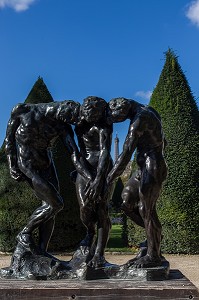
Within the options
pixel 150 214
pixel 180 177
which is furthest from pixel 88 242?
pixel 180 177

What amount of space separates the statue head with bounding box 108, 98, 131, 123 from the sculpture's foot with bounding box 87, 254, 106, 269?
1.36m

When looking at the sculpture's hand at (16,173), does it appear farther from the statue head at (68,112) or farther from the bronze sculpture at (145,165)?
the bronze sculpture at (145,165)

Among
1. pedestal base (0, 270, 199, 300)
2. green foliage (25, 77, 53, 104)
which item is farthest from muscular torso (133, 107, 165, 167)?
green foliage (25, 77, 53, 104)

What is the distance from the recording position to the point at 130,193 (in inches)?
177

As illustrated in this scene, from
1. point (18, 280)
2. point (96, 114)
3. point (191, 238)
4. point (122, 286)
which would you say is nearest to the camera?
point (122, 286)

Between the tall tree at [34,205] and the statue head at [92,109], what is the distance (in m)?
6.76

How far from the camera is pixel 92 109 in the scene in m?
4.42

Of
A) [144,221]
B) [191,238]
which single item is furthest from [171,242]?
[144,221]

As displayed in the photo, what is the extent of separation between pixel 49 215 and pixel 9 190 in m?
6.80

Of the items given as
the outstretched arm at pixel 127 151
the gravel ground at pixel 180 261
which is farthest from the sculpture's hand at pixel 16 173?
the gravel ground at pixel 180 261

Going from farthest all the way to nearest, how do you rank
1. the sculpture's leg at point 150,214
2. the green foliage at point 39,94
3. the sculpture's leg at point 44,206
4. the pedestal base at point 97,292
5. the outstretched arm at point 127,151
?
1. the green foliage at point 39,94
2. the sculpture's leg at point 44,206
3. the sculpture's leg at point 150,214
4. the outstretched arm at point 127,151
5. the pedestal base at point 97,292

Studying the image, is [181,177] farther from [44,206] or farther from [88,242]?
[44,206]

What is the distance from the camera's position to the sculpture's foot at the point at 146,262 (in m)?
4.28

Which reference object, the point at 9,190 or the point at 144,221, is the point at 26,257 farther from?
the point at 9,190
